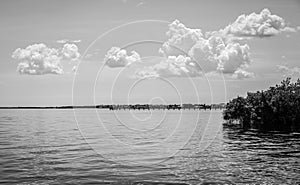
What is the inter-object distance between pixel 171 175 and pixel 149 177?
9.03 feet

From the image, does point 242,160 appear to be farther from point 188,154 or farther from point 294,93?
point 294,93

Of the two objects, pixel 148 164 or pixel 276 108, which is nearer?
pixel 148 164

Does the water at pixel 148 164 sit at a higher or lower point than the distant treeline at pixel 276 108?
lower

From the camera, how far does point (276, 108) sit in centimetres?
9888

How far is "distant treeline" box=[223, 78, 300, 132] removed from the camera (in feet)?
320

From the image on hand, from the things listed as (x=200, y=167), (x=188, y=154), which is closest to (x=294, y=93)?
(x=188, y=154)

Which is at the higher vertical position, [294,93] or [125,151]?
[294,93]

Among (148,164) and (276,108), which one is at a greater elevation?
(276,108)

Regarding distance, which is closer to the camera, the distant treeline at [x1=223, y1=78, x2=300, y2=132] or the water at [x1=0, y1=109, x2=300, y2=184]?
the water at [x1=0, y1=109, x2=300, y2=184]

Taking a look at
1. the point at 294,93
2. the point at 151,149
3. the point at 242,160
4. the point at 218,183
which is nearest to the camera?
the point at 218,183

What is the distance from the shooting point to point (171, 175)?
3834cm

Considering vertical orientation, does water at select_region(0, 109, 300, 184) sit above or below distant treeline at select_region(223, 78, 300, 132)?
below

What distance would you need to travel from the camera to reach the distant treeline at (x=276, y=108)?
97500 mm

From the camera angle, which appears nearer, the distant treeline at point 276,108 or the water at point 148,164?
the water at point 148,164
